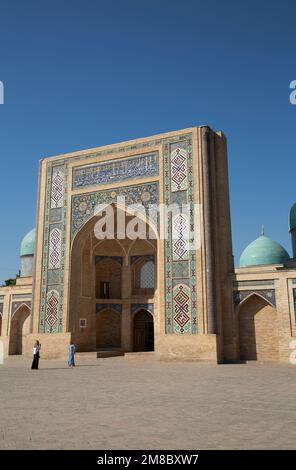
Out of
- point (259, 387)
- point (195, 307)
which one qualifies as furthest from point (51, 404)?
point (195, 307)

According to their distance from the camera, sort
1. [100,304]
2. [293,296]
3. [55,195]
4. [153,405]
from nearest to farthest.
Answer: [153,405] → [293,296] → [55,195] → [100,304]

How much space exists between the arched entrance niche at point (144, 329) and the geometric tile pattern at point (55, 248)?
18.0 feet

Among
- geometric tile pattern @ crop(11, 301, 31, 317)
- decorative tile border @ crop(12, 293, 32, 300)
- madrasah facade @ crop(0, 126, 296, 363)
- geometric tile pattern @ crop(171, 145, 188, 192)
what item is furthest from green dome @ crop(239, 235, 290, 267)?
geometric tile pattern @ crop(11, 301, 31, 317)

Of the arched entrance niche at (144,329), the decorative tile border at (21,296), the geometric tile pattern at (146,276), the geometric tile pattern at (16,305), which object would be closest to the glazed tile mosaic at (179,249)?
the geometric tile pattern at (146,276)

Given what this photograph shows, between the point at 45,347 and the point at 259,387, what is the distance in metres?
11.5

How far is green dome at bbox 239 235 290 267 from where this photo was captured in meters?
23.5

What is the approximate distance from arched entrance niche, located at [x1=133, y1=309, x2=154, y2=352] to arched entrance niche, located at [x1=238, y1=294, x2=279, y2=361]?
6721mm

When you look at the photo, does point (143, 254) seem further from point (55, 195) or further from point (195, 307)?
point (195, 307)

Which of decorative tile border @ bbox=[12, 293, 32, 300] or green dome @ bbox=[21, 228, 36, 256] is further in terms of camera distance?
green dome @ bbox=[21, 228, 36, 256]

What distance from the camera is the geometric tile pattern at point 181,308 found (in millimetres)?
15453

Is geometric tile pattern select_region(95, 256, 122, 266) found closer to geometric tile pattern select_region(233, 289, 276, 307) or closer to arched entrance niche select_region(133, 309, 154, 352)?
arched entrance niche select_region(133, 309, 154, 352)

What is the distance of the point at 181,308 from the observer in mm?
15680

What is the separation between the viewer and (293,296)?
1507 centimetres

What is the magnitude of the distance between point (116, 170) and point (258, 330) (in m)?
8.72
